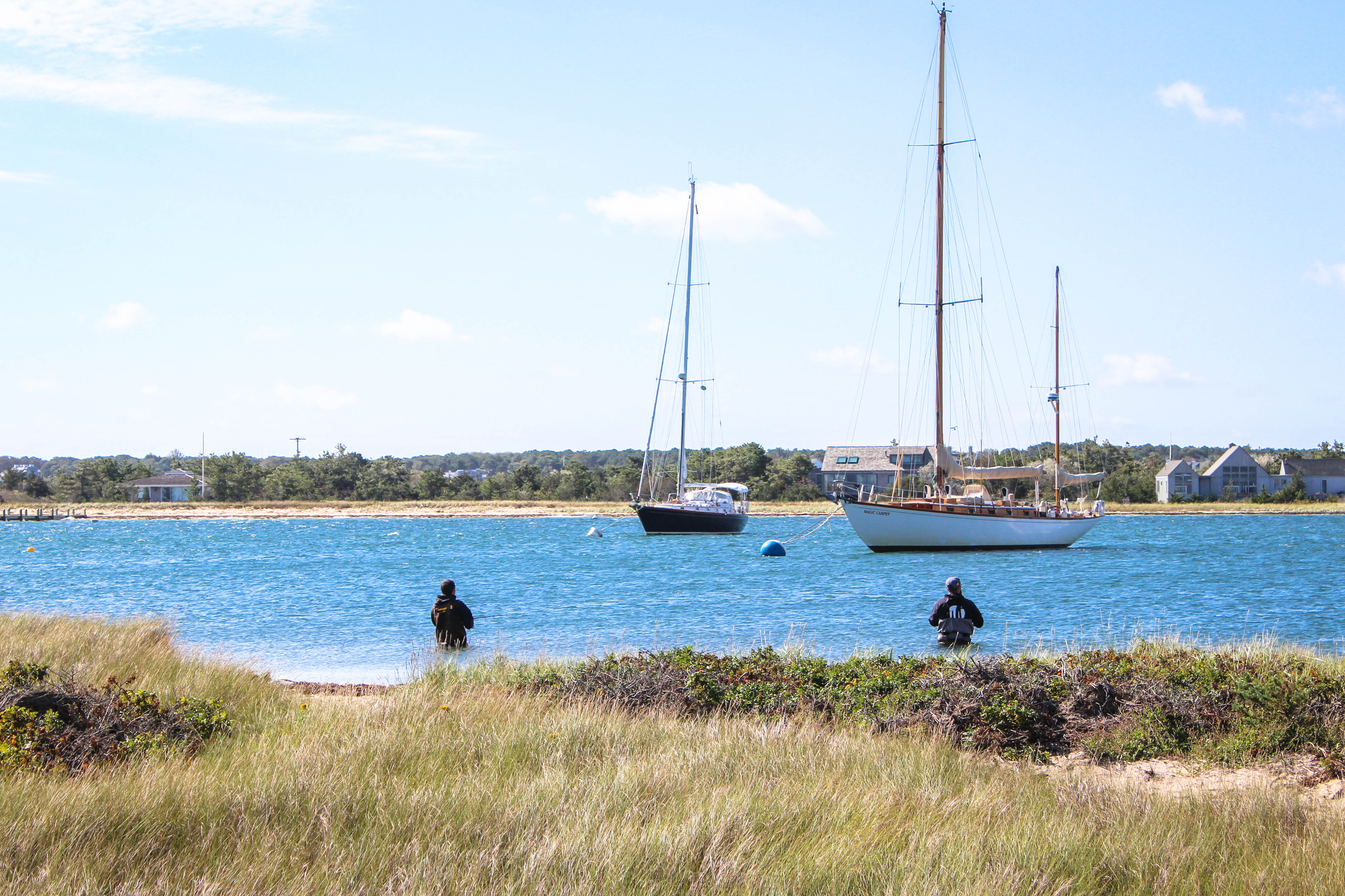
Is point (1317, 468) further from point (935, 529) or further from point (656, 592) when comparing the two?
point (656, 592)

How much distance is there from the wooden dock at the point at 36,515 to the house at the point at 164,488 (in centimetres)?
1468

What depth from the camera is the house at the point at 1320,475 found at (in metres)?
111

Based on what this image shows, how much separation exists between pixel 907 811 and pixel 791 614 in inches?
734

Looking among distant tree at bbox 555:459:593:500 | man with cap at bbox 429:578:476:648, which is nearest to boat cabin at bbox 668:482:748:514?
man with cap at bbox 429:578:476:648

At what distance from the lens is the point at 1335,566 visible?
40.3m

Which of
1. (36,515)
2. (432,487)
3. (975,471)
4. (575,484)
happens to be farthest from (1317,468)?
(36,515)

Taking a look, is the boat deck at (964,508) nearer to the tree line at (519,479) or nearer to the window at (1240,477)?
the tree line at (519,479)

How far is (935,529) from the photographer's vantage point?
40.5m

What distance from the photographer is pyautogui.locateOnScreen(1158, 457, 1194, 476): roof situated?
4402 inches

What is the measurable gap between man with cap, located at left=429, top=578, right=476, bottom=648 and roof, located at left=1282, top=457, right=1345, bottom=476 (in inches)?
4577

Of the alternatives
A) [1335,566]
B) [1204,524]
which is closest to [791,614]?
[1335,566]

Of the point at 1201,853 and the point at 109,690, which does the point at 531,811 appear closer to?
the point at 1201,853

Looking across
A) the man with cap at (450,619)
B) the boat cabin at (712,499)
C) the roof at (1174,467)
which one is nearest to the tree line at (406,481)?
the roof at (1174,467)

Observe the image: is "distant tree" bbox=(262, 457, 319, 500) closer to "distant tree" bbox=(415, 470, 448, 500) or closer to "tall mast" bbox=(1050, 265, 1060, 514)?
"distant tree" bbox=(415, 470, 448, 500)
